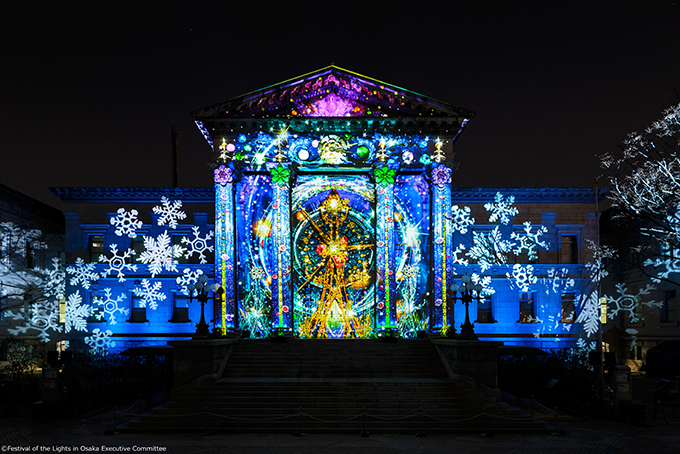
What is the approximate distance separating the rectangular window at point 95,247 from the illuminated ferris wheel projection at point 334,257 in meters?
13.6

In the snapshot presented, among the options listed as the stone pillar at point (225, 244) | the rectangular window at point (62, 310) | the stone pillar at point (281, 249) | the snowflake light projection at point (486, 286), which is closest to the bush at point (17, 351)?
the rectangular window at point (62, 310)

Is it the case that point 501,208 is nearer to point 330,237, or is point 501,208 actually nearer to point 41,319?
point 330,237

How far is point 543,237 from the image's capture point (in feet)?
129

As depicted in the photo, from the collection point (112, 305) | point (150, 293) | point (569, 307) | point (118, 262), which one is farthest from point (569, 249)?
point (112, 305)

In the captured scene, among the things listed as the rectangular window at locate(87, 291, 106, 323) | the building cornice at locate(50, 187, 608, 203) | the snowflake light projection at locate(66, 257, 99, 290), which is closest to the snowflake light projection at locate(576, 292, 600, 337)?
the building cornice at locate(50, 187, 608, 203)

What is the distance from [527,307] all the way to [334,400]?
71.5 feet

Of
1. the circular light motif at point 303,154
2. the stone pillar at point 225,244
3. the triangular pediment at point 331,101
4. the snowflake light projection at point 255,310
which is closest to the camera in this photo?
the stone pillar at point 225,244

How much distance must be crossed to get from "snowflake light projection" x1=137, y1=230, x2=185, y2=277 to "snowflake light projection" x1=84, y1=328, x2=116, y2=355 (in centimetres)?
475

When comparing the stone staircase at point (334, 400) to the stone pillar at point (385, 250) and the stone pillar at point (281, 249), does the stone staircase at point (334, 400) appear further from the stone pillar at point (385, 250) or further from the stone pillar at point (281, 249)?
the stone pillar at point (385, 250)

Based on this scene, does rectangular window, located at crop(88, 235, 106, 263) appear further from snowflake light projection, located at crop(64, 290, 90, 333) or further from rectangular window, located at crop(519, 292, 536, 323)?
rectangular window, located at crop(519, 292, 536, 323)

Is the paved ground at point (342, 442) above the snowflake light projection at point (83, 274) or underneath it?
underneath

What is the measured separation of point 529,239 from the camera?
39125 mm

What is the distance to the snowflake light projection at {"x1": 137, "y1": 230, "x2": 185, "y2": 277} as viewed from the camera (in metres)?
38.2

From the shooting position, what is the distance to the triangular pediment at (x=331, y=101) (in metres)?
32.6
